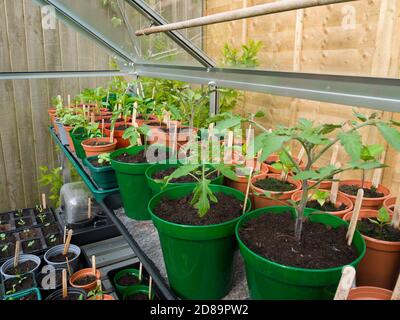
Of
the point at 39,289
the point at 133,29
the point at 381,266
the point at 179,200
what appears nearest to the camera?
the point at 381,266

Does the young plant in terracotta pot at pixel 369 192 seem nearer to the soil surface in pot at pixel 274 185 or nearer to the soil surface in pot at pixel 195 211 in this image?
the soil surface in pot at pixel 274 185

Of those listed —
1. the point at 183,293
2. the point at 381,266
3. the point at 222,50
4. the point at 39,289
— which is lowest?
the point at 39,289

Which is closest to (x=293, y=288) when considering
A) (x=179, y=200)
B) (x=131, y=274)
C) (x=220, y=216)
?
(x=220, y=216)

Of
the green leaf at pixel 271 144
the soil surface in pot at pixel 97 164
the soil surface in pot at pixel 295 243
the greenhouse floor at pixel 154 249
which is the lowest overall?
the greenhouse floor at pixel 154 249

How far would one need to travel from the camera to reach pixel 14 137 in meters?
2.77

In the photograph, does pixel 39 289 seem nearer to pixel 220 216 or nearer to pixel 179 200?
pixel 179 200

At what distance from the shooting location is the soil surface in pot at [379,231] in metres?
0.75

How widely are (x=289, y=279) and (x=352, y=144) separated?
268 millimetres

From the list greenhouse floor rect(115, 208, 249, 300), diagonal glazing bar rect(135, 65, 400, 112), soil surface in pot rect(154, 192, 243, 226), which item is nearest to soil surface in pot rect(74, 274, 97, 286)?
greenhouse floor rect(115, 208, 249, 300)

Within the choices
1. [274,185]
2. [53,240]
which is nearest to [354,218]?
[274,185]

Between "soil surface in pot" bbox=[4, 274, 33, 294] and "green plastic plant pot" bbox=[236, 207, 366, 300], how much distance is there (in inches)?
64.0

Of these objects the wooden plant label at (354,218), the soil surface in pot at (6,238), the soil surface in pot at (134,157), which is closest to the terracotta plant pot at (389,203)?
the wooden plant label at (354,218)

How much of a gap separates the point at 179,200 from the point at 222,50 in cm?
135

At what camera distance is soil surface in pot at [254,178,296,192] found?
0.98 meters
